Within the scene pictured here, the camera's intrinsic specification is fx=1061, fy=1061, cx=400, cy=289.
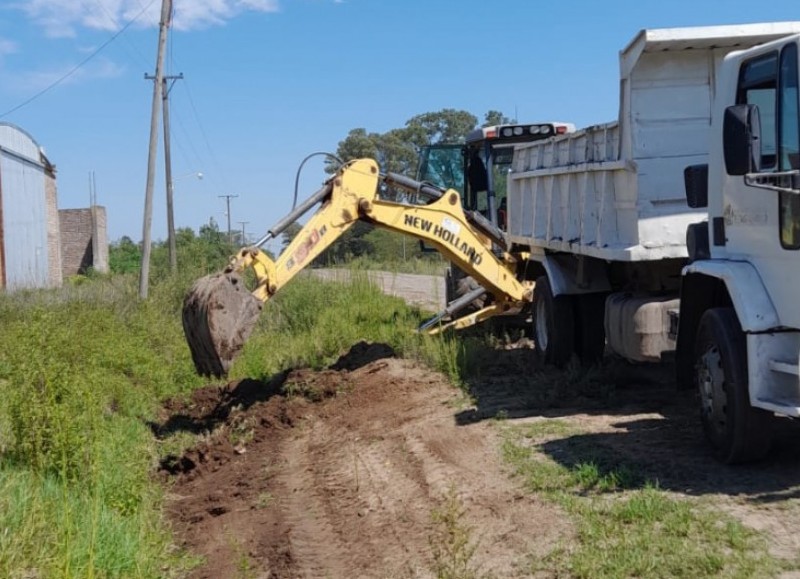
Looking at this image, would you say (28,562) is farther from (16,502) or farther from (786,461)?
(786,461)

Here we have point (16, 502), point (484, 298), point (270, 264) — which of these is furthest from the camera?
point (484, 298)

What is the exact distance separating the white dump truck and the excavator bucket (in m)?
3.48

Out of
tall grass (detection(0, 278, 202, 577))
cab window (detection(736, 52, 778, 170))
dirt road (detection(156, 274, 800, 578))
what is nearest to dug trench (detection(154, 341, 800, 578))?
dirt road (detection(156, 274, 800, 578))

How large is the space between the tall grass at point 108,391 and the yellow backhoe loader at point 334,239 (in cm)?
106

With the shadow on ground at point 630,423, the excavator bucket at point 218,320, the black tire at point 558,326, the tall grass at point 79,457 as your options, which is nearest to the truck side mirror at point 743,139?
the shadow on ground at point 630,423

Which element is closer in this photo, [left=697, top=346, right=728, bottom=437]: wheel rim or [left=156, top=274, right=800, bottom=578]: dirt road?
[left=156, top=274, right=800, bottom=578]: dirt road

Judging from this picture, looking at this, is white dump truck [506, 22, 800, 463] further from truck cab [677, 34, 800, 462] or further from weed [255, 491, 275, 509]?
weed [255, 491, 275, 509]

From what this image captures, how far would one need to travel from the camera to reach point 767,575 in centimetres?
542

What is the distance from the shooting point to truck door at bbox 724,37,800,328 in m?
6.68

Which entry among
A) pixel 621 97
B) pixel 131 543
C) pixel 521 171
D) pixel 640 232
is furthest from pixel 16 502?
pixel 521 171

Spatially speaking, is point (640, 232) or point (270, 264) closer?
point (640, 232)

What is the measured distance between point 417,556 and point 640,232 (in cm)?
376

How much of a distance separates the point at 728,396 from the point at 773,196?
1.37 m

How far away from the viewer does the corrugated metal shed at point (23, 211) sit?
3362cm
